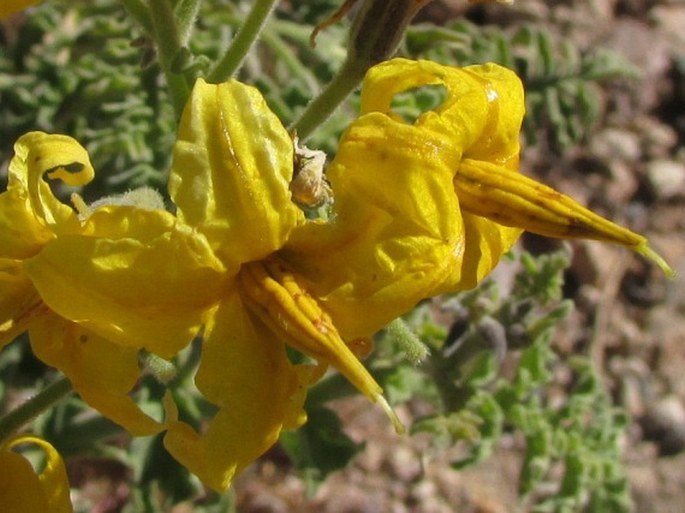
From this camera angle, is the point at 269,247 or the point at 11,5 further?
the point at 11,5

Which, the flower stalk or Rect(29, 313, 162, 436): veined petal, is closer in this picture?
Rect(29, 313, 162, 436): veined petal

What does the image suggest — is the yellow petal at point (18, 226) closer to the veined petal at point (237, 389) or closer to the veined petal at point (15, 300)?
the veined petal at point (15, 300)

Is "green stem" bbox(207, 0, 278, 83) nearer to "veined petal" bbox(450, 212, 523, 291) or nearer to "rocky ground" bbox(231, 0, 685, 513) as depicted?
"veined petal" bbox(450, 212, 523, 291)

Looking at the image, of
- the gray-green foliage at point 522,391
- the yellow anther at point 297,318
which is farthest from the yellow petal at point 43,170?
the gray-green foliage at point 522,391

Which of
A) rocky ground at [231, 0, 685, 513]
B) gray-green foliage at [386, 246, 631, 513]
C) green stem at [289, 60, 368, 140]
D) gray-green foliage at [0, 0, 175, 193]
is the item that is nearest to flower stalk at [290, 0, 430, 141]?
green stem at [289, 60, 368, 140]

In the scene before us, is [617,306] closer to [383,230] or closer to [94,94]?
[94,94]

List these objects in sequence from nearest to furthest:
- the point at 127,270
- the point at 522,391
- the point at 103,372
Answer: the point at 127,270 → the point at 103,372 → the point at 522,391

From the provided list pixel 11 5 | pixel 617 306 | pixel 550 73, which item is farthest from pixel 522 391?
pixel 617 306
